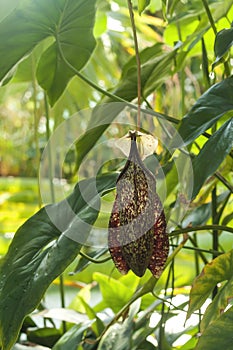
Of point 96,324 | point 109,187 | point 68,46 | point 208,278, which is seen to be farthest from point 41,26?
point 96,324

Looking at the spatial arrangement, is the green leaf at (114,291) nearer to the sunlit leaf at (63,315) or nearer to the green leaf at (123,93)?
the sunlit leaf at (63,315)

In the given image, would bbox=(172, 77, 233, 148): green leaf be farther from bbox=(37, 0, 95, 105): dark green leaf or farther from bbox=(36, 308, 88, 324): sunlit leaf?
bbox=(36, 308, 88, 324): sunlit leaf

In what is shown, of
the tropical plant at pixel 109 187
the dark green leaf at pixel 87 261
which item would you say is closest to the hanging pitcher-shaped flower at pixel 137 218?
the tropical plant at pixel 109 187

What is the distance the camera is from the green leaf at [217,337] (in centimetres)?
52

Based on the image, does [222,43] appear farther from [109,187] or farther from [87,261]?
[87,261]

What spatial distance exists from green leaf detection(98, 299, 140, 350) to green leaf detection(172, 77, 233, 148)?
33 centimetres

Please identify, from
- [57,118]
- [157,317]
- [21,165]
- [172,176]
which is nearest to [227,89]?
[172,176]

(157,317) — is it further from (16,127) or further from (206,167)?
(16,127)

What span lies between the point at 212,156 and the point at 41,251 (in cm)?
19

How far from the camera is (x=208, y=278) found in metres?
0.62

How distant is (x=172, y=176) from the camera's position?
0.81 metres

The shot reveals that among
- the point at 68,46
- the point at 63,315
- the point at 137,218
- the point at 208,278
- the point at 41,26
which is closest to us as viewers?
the point at 137,218

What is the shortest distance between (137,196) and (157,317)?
488 mm

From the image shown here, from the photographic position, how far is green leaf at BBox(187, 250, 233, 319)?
61 cm
